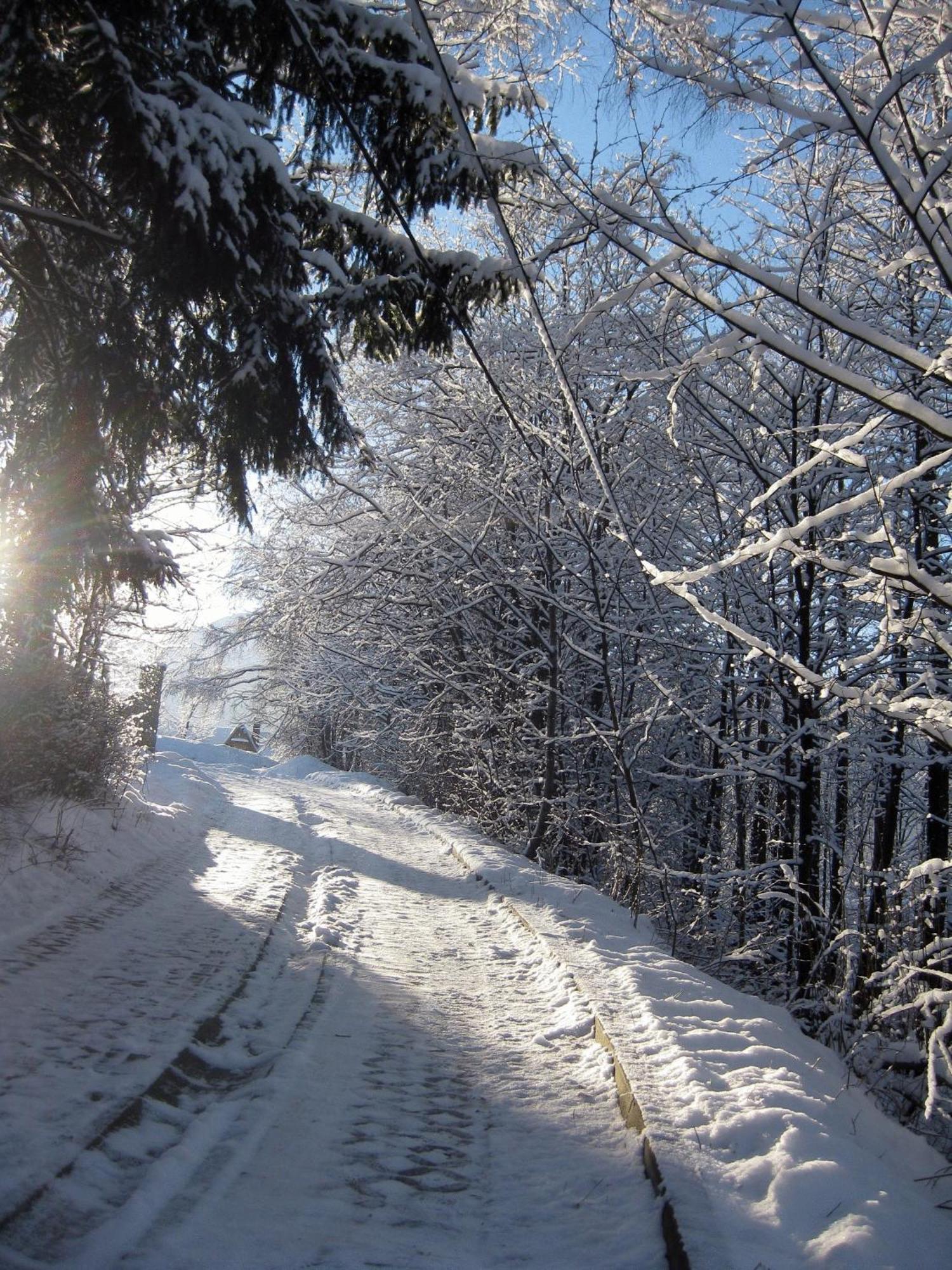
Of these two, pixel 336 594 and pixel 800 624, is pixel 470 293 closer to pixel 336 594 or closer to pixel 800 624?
pixel 800 624

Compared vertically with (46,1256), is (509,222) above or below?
above

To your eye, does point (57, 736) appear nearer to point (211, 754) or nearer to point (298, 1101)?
point (298, 1101)

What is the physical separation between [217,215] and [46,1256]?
5.31 metres

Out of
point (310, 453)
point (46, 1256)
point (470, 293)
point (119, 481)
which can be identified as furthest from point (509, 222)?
point (46, 1256)

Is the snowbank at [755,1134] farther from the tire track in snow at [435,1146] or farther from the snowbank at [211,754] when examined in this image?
the snowbank at [211,754]

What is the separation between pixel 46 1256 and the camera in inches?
82.9

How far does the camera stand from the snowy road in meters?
2.39

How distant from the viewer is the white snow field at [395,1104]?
2428 mm

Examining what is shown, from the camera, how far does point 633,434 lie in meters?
10.6

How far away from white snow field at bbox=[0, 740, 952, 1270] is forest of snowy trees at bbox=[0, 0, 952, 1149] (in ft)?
1.99

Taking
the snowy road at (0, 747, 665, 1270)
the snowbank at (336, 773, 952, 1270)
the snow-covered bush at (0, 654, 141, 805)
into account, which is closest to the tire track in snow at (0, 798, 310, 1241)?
the snowy road at (0, 747, 665, 1270)

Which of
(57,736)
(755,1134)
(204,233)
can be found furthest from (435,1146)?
(57,736)

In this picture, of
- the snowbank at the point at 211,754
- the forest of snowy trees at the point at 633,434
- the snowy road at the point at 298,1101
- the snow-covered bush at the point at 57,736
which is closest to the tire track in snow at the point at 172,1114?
the snowy road at the point at 298,1101

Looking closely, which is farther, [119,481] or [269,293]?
[119,481]
